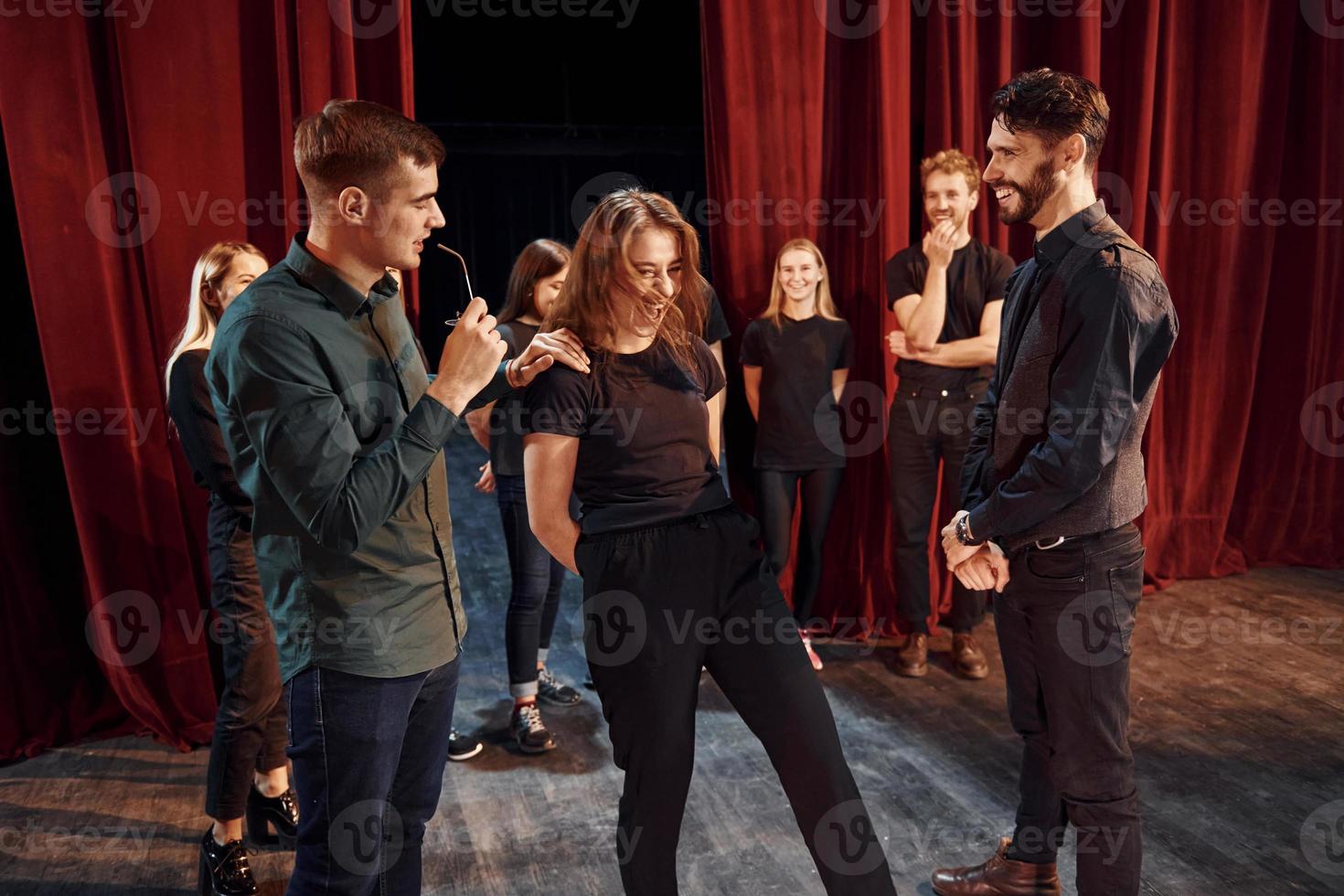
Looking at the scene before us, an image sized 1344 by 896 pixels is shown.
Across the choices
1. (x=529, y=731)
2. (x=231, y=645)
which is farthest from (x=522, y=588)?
(x=231, y=645)

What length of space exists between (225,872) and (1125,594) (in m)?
1.91

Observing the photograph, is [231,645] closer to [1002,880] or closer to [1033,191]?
[1002,880]

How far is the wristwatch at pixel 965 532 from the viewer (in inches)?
71.2

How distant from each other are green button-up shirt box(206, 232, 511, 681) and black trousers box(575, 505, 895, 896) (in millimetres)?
258

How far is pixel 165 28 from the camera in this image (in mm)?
2775

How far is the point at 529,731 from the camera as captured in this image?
2.81m

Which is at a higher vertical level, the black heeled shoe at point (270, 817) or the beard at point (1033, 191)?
the beard at point (1033, 191)

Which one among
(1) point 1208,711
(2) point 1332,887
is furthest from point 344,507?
(1) point 1208,711

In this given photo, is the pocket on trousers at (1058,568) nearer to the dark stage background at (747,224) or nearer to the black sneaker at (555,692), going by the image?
the dark stage background at (747,224)

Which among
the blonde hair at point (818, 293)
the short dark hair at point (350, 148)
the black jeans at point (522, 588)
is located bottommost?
the black jeans at point (522, 588)

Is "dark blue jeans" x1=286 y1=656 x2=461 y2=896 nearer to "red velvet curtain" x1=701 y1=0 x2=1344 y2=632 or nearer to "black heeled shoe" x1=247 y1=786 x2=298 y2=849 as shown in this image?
"black heeled shoe" x1=247 y1=786 x2=298 y2=849

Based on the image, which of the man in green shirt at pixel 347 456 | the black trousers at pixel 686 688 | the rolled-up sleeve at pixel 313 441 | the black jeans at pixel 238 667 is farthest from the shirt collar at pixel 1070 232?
the black jeans at pixel 238 667

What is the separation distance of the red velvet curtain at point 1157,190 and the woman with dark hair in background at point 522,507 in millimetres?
890

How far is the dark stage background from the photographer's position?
2801 mm
